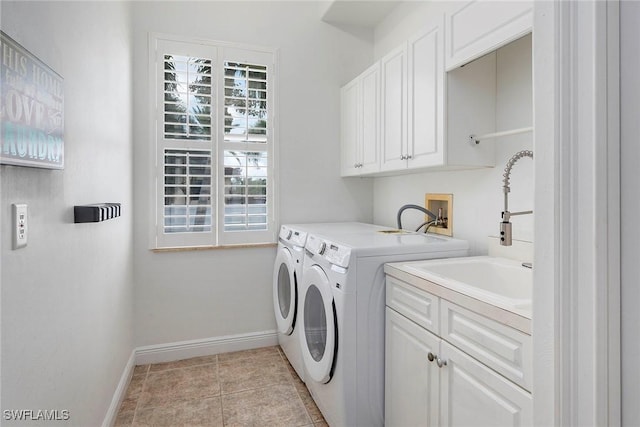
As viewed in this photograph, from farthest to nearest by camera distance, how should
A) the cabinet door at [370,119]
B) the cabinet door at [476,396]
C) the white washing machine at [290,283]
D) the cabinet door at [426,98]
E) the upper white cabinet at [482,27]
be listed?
the cabinet door at [370,119] < the white washing machine at [290,283] < the cabinet door at [426,98] < the upper white cabinet at [482,27] < the cabinet door at [476,396]

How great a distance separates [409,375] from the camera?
1.46 m

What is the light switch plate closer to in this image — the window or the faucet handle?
the faucet handle

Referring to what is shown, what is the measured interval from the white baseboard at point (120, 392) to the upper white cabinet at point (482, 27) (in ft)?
7.77

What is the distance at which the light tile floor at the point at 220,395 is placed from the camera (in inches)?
75.2

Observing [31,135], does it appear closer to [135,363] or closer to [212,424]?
[212,424]

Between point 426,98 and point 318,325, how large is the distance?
1319mm

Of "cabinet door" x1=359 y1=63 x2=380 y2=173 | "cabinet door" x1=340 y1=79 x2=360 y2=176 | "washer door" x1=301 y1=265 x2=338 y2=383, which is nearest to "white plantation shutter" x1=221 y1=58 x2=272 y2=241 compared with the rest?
"cabinet door" x1=340 y1=79 x2=360 y2=176

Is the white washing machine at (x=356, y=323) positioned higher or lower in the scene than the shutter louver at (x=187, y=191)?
lower

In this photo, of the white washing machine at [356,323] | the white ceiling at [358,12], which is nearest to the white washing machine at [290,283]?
the white washing machine at [356,323]

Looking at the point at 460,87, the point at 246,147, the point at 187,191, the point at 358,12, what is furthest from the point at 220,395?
the point at 358,12

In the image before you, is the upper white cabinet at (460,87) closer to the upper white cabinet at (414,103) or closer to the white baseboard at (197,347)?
the upper white cabinet at (414,103)

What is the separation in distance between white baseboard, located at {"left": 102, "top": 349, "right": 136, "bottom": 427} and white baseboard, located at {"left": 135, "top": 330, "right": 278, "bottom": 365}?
0.10 meters

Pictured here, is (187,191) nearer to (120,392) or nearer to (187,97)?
(187,97)

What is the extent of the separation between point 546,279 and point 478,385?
2.27 feet
